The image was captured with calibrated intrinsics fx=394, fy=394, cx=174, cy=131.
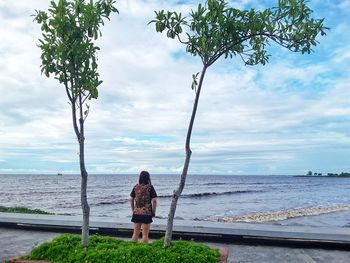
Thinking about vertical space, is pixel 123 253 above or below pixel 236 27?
below

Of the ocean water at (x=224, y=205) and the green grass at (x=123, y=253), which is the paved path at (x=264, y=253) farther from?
the ocean water at (x=224, y=205)

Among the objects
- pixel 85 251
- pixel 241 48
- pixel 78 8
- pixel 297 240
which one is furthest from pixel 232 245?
pixel 78 8

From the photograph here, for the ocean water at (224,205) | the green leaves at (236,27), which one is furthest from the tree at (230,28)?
the ocean water at (224,205)

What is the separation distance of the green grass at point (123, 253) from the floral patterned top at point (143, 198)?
932mm

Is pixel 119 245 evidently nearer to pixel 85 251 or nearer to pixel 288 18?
pixel 85 251

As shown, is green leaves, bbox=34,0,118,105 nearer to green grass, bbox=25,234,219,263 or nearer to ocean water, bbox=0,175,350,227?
green grass, bbox=25,234,219,263

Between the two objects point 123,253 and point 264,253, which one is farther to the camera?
point 264,253

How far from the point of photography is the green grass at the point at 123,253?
6.45 meters

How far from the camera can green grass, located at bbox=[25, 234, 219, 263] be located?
6449mm

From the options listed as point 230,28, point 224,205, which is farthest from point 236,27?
point 224,205

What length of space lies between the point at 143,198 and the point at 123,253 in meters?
A: 1.74

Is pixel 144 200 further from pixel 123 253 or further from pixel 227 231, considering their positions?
pixel 227 231

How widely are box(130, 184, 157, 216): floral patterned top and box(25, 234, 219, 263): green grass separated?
3.06 feet

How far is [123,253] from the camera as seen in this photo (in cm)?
659
